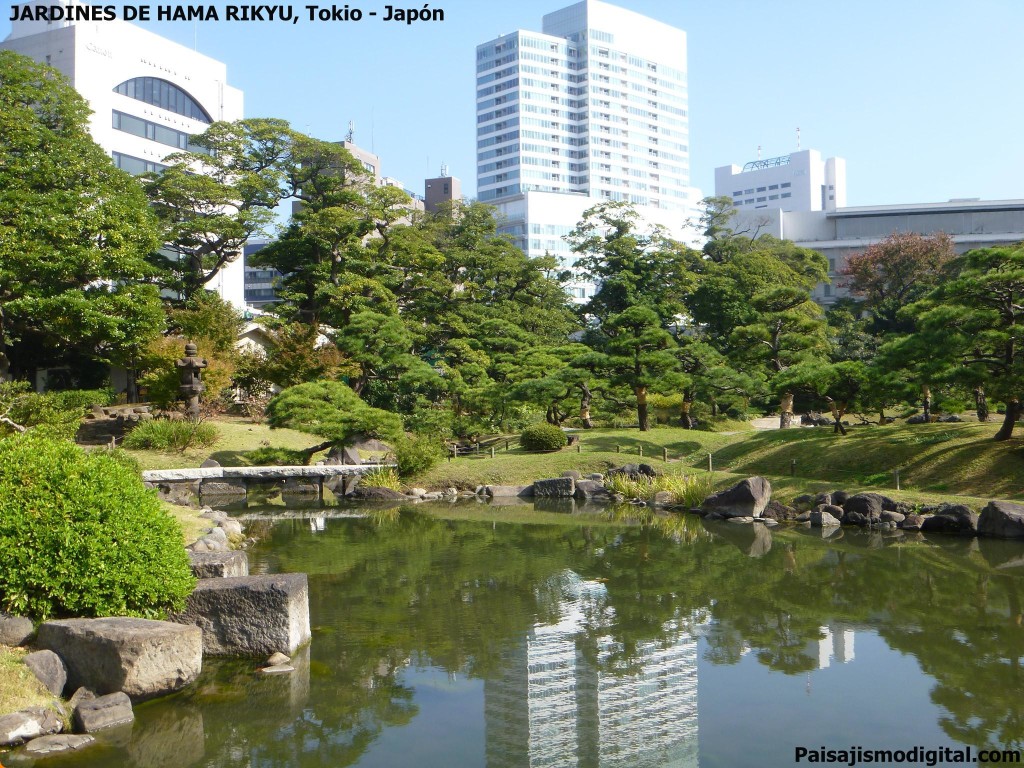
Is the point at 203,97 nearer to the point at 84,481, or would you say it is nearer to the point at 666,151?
the point at 84,481

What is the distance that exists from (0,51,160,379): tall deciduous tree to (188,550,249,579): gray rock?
17.5 m

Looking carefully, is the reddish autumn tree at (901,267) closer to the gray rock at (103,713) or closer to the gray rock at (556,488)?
the gray rock at (556,488)

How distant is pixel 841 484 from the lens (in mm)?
17500

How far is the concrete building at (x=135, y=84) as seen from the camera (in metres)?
33.9

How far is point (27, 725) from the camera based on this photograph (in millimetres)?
5766

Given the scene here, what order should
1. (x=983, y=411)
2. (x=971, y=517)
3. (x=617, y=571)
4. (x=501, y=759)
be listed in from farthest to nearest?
(x=983, y=411) → (x=971, y=517) → (x=617, y=571) → (x=501, y=759)

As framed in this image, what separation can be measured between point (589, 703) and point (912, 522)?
1031 centimetres

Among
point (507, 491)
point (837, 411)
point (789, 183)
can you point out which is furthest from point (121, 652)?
point (789, 183)

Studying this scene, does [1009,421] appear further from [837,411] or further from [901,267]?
[901,267]

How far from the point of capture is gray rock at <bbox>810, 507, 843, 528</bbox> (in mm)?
15750

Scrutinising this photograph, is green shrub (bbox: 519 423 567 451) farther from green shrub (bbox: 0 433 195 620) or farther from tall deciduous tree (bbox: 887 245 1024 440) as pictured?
green shrub (bbox: 0 433 195 620)

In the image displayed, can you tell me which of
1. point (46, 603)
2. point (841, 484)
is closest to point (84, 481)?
point (46, 603)

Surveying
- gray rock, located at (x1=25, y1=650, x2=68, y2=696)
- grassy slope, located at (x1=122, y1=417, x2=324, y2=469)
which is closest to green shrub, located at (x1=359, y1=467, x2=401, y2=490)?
grassy slope, located at (x1=122, y1=417, x2=324, y2=469)

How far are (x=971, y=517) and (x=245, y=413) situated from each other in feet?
70.5
